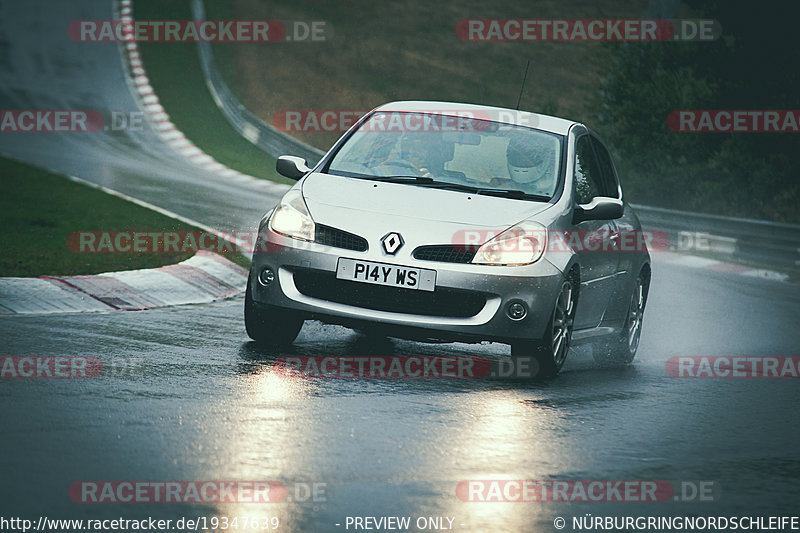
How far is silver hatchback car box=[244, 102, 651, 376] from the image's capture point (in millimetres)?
7965

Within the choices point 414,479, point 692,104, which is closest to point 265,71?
point 692,104

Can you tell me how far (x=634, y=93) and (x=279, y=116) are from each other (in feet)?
37.6

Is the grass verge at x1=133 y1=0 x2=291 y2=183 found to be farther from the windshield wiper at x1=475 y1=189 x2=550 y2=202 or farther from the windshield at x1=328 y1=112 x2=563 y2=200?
the windshield wiper at x1=475 y1=189 x2=550 y2=202

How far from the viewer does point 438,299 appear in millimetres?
7961

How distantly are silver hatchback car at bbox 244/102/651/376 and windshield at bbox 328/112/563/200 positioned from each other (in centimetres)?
1

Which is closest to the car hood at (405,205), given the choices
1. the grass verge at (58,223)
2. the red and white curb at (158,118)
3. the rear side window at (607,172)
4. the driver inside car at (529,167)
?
the driver inside car at (529,167)

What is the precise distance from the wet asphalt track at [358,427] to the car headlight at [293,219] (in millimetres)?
807

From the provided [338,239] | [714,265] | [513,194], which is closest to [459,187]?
[513,194]

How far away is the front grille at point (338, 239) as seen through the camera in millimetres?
8016

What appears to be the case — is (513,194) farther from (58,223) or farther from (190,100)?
(190,100)

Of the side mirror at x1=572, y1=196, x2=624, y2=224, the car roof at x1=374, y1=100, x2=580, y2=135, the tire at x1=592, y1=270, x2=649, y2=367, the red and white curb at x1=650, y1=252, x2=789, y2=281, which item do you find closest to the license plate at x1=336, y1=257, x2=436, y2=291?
the side mirror at x1=572, y1=196, x2=624, y2=224

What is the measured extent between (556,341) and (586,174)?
1.72m

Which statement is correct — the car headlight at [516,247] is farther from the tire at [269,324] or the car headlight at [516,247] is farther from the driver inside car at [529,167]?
the tire at [269,324]

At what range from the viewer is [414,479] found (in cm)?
552
